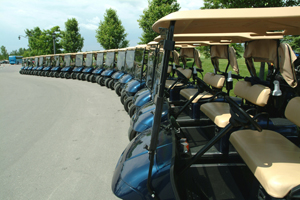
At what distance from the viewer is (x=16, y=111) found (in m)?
6.68

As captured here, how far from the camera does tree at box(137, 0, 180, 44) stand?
18.4 meters

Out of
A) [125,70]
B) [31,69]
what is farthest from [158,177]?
[31,69]

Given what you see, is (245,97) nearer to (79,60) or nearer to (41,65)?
(79,60)

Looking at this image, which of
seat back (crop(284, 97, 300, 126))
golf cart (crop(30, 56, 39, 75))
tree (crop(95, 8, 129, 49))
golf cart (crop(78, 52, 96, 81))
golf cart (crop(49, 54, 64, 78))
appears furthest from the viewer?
tree (crop(95, 8, 129, 49))

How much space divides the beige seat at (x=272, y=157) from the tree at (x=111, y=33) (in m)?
29.8

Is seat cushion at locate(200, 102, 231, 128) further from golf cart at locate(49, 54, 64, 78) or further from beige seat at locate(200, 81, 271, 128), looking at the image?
golf cart at locate(49, 54, 64, 78)

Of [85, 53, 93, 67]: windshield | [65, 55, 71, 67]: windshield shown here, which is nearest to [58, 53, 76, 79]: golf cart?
[65, 55, 71, 67]: windshield

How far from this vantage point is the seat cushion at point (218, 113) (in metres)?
2.82

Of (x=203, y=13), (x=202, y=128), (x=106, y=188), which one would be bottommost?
(x=106, y=188)

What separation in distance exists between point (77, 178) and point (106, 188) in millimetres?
487

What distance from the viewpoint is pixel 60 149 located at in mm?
3963

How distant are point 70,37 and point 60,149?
35010 mm

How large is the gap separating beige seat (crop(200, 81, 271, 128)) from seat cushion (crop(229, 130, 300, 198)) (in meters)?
0.49

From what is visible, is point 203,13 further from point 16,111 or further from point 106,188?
Result: point 16,111
